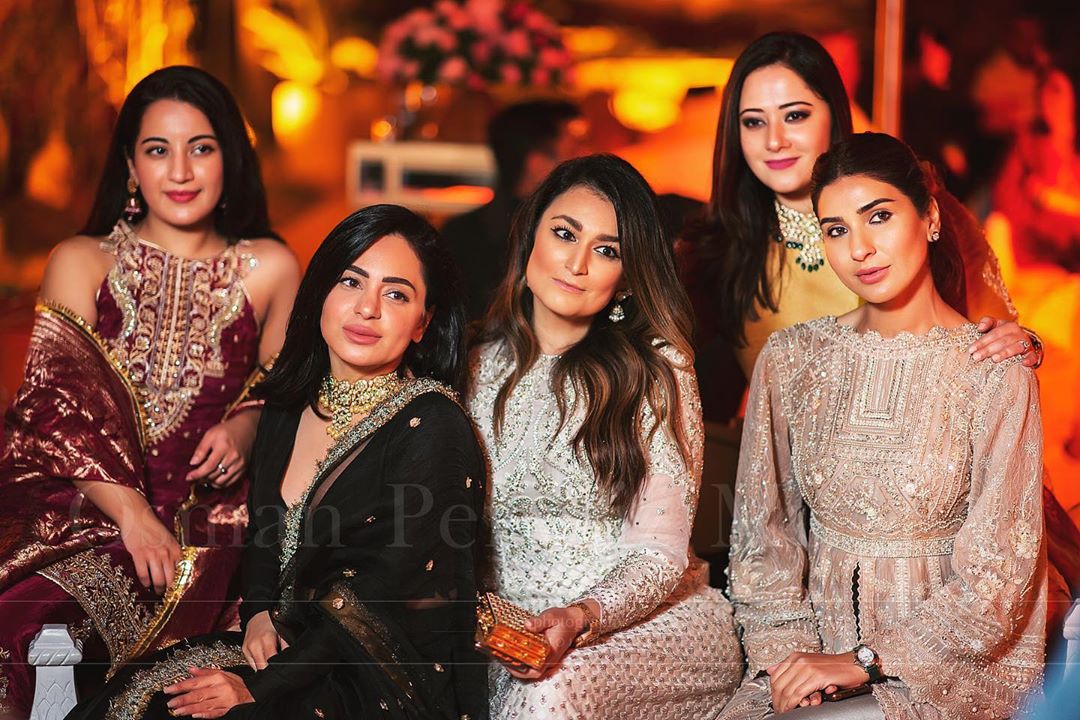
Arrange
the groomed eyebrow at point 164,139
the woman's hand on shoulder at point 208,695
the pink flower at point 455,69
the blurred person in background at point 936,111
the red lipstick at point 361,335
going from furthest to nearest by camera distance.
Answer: the blurred person in background at point 936,111
the pink flower at point 455,69
the groomed eyebrow at point 164,139
the red lipstick at point 361,335
the woman's hand on shoulder at point 208,695

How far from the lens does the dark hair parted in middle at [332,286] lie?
285 cm

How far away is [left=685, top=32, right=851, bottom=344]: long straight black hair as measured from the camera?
3.54 metres

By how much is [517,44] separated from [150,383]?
3.38 m

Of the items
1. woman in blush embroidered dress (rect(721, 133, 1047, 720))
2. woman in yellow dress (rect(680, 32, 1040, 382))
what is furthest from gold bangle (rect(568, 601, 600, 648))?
woman in yellow dress (rect(680, 32, 1040, 382))

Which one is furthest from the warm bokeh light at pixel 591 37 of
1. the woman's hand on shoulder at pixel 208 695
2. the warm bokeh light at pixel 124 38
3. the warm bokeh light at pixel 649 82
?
the woman's hand on shoulder at pixel 208 695

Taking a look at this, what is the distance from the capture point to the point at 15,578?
3045mm

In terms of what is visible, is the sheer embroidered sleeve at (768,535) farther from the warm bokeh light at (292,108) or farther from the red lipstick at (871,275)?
the warm bokeh light at (292,108)

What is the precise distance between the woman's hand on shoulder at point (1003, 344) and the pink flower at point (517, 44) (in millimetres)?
3837

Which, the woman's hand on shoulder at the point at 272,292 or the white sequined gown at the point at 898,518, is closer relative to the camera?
the white sequined gown at the point at 898,518

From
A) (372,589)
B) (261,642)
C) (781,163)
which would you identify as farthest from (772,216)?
(261,642)

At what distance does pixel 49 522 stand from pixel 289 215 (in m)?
4.05

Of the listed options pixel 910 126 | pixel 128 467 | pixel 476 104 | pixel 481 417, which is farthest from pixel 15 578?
pixel 910 126

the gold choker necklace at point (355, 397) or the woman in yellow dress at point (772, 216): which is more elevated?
the woman in yellow dress at point (772, 216)

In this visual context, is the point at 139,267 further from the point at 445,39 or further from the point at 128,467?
the point at 445,39
